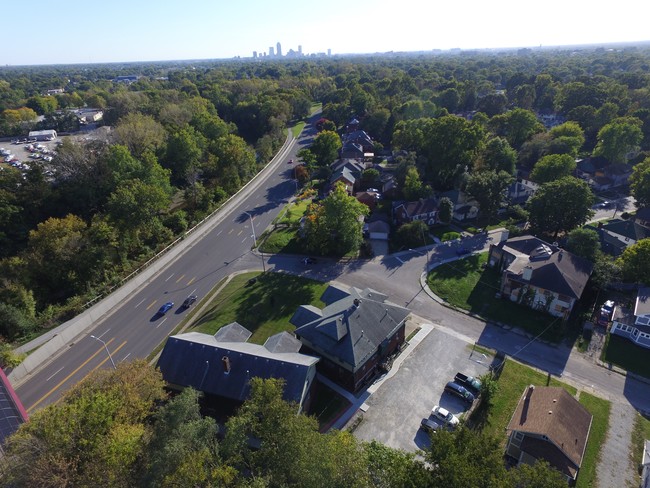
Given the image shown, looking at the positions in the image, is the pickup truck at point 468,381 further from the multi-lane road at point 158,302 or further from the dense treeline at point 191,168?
the dense treeline at point 191,168

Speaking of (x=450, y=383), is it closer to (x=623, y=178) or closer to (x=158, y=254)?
(x=158, y=254)

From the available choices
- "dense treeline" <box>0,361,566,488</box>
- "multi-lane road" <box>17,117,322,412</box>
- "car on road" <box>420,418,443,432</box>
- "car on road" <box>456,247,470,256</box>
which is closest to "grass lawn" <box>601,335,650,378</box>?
"car on road" <box>420,418,443,432</box>

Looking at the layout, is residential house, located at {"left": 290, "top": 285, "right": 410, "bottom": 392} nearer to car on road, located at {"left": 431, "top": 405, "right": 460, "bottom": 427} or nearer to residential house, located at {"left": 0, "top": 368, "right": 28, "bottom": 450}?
car on road, located at {"left": 431, "top": 405, "right": 460, "bottom": 427}

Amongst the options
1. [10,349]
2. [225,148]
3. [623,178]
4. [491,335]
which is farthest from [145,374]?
[623,178]

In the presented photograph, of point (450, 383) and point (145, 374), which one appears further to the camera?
point (450, 383)

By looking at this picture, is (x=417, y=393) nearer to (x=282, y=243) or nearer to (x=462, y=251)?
(x=462, y=251)

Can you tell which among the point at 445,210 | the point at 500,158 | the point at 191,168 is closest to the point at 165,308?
the point at 191,168
